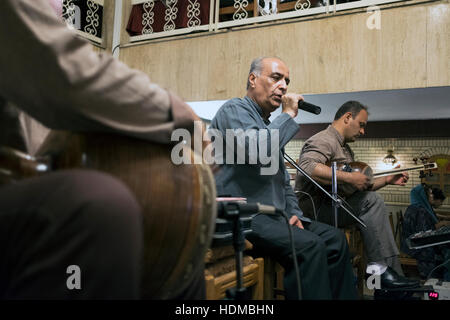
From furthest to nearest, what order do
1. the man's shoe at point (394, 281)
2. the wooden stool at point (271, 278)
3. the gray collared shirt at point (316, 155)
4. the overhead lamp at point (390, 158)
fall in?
the overhead lamp at point (390, 158)
the gray collared shirt at point (316, 155)
the man's shoe at point (394, 281)
the wooden stool at point (271, 278)

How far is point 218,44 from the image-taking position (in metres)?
5.54

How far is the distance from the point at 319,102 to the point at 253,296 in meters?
4.22

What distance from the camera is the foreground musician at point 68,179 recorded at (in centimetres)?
56

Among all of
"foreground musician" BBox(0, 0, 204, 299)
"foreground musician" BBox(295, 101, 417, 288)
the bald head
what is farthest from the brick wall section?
"foreground musician" BBox(0, 0, 204, 299)

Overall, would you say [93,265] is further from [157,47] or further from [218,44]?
[157,47]

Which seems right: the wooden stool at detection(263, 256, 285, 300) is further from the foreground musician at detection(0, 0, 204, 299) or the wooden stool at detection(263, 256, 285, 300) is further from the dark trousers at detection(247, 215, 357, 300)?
the foreground musician at detection(0, 0, 204, 299)

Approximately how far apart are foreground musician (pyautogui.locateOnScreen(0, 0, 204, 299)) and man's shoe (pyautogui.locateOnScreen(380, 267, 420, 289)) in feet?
8.41

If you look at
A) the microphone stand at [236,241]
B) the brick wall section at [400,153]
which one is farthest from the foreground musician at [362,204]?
the brick wall section at [400,153]

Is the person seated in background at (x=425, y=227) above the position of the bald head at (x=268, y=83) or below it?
below

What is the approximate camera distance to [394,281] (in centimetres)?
286

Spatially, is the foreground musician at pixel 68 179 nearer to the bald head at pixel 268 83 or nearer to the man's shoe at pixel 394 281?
the bald head at pixel 268 83

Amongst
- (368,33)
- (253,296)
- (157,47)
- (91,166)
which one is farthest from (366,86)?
(91,166)

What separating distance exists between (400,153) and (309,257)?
6.51 metres

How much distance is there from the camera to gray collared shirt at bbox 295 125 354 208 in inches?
120
